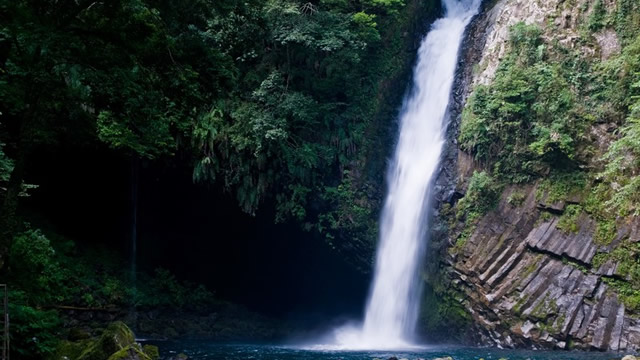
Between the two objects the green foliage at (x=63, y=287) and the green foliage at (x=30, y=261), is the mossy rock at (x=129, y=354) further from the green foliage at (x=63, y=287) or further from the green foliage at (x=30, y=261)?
the green foliage at (x=30, y=261)

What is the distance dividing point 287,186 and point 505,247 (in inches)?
294

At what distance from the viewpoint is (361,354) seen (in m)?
15.6

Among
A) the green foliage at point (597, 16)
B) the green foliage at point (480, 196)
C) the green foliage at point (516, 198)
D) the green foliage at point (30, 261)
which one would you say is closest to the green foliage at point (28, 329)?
the green foliage at point (30, 261)

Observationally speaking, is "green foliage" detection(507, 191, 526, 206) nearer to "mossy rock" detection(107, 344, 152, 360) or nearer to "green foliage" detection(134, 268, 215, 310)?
"mossy rock" detection(107, 344, 152, 360)

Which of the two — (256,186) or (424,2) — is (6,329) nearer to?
(256,186)

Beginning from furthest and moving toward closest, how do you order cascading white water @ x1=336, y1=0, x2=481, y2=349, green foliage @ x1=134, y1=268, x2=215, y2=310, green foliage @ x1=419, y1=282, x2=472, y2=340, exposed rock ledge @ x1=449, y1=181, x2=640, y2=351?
green foliage @ x1=134, y1=268, x2=215, y2=310, cascading white water @ x1=336, y1=0, x2=481, y2=349, green foliage @ x1=419, y1=282, x2=472, y2=340, exposed rock ledge @ x1=449, y1=181, x2=640, y2=351

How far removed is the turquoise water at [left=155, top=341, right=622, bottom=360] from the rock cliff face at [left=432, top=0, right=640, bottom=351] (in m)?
0.75

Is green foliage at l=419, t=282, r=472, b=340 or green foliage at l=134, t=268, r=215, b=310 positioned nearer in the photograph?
green foliage at l=419, t=282, r=472, b=340

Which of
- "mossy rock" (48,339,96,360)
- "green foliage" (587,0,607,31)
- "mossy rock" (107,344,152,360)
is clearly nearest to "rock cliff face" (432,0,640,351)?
"green foliage" (587,0,607,31)

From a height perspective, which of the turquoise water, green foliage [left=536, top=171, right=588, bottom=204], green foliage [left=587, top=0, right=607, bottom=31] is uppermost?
green foliage [left=587, top=0, right=607, bottom=31]

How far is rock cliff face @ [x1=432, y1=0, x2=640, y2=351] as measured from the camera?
14.8 meters

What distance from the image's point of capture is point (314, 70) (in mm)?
18953

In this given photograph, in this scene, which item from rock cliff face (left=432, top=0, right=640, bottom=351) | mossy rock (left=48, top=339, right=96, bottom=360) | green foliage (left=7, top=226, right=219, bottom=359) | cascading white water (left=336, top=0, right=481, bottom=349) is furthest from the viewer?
cascading white water (left=336, top=0, right=481, bottom=349)

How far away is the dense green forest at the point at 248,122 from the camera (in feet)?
31.7
